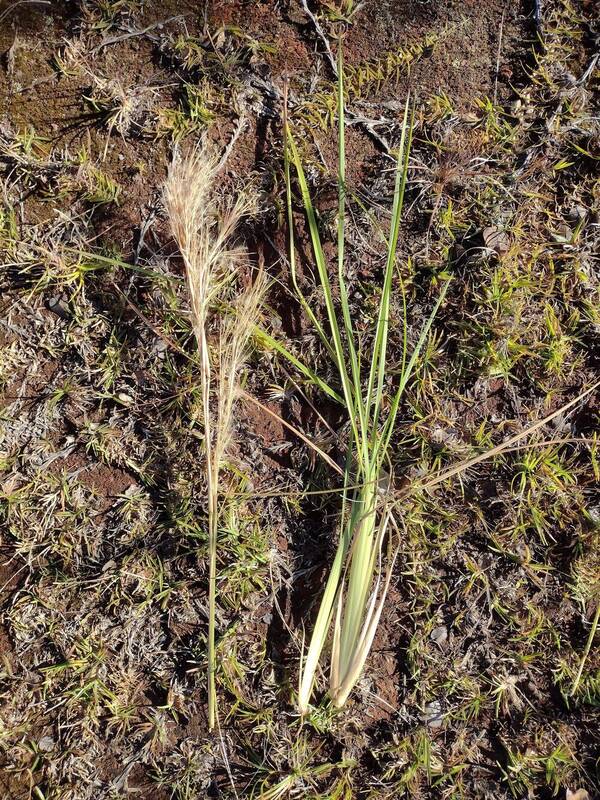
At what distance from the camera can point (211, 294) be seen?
1.63 metres

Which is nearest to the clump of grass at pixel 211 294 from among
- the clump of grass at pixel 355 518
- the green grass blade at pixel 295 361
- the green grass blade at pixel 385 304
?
the green grass blade at pixel 295 361

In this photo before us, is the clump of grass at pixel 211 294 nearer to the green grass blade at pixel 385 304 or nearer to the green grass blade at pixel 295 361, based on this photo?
the green grass blade at pixel 295 361

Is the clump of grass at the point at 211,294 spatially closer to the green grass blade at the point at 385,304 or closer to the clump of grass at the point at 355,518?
the clump of grass at the point at 355,518

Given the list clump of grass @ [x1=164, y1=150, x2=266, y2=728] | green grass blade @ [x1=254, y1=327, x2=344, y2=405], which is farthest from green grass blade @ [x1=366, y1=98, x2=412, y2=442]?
clump of grass @ [x1=164, y1=150, x2=266, y2=728]

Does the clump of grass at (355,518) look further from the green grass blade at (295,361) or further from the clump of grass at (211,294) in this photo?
the clump of grass at (211,294)

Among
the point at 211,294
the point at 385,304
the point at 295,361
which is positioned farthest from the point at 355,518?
the point at 211,294

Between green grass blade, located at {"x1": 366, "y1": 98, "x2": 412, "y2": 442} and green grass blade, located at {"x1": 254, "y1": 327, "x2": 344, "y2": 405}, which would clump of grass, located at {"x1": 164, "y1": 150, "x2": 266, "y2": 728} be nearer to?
green grass blade, located at {"x1": 254, "y1": 327, "x2": 344, "y2": 405}

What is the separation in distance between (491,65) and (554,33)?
0.21 m

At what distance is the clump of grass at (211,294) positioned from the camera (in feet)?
5.06

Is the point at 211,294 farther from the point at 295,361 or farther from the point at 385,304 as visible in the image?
the point at 385,304

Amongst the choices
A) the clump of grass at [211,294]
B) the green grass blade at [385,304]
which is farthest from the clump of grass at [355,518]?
the clump of grass at [211,294]

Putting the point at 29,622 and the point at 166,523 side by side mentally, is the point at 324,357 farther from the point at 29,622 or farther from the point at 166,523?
the point at 29,622

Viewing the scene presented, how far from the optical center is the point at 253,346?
1879mm

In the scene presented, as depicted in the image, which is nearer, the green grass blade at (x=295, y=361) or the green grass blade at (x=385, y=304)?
the green grass blade at (x=385, y=304)
